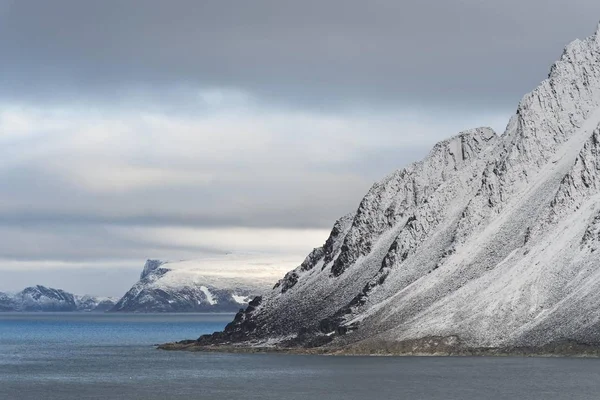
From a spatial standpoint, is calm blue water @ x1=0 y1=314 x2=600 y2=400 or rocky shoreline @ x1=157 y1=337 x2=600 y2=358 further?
rocky shoreline @ x1=157 y1=337 x2=600 y2=358

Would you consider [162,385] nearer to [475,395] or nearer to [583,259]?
[475,395]

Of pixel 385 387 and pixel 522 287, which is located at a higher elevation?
pixel 522 287

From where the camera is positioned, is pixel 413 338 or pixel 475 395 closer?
pixel 475 395

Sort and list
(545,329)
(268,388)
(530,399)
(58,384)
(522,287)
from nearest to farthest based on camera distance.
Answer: (530,399) → (268,388) → (58,384) → (545,329) → (522,287)

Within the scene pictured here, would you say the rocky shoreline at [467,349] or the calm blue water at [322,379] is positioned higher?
the rocky shoreline at [467,349]

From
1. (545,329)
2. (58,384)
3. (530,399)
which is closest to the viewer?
(530,399)

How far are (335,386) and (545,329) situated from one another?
51.7 meters

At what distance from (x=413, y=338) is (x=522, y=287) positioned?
67.5 feet

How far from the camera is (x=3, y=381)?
164250 mm

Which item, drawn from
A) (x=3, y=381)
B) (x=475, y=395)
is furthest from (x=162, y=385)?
(x=475, y=395)

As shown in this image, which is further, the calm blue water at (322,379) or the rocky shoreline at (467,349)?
the rocky shoreline at (467,349)

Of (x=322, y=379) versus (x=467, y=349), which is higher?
(x=467, y=349)

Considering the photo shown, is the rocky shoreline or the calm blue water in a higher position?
the rocky shoreline

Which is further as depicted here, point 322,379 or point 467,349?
point 467,349
